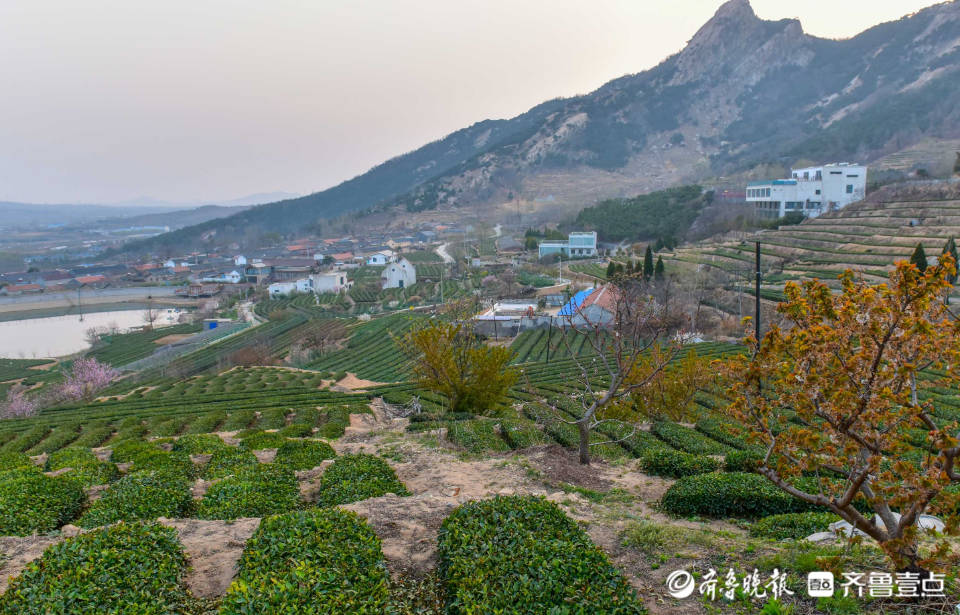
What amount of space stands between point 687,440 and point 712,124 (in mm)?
193021

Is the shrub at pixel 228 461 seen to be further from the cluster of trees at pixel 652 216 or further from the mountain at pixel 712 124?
the mountain at pixel 712 124

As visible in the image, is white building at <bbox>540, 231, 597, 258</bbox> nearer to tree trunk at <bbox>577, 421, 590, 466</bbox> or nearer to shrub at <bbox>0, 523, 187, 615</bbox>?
tree trunk at <bbox>577, 421, 590, 466</bbox>

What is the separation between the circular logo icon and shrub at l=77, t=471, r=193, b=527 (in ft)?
25.0

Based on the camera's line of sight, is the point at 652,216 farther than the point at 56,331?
Yes

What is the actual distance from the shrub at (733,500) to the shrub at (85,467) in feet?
36.0

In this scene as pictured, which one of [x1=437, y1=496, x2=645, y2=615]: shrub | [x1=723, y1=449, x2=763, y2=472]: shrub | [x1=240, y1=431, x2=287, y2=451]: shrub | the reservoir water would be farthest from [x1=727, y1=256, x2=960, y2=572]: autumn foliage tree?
the reservoir water

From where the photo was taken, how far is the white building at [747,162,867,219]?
6425 centimetres

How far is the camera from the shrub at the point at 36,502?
8.22 metres

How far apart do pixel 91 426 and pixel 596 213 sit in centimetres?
8586

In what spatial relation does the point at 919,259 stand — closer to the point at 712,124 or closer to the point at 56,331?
the point at 56,331

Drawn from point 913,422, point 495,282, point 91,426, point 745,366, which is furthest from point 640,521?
point 495,282

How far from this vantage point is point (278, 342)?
181 feet

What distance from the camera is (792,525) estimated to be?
841 centimetres

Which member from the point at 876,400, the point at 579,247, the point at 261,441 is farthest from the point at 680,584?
the point at 579,247
